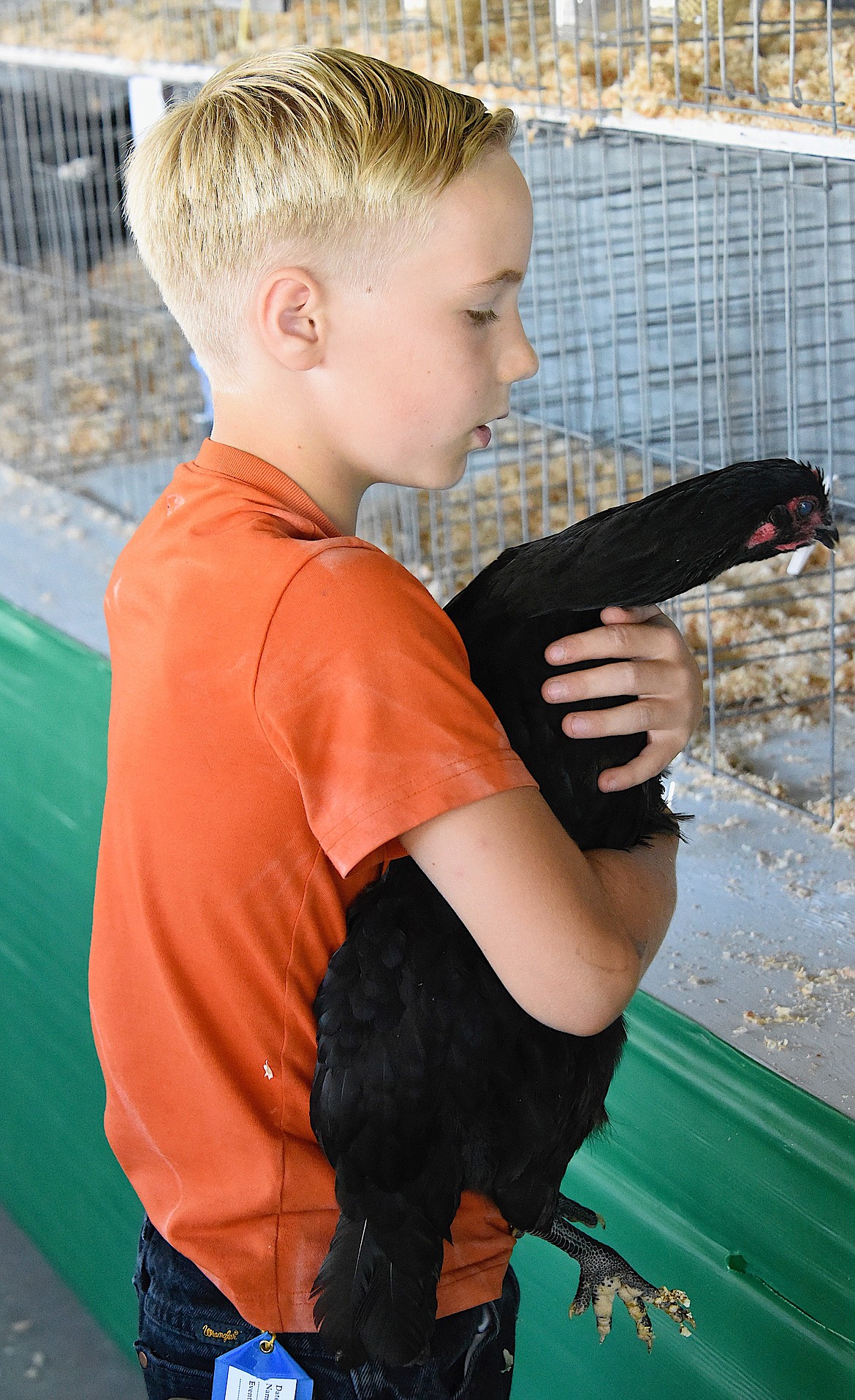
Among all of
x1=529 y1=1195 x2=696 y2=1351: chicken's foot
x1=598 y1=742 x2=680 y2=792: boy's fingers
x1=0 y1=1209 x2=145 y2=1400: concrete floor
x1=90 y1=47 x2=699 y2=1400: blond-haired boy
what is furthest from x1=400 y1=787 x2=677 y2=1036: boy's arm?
x1=0 y1=1209 x2=145 y2=1400: concrete floor

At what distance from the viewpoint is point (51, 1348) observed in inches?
73.4

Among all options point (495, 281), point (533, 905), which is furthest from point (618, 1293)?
point (495, 281)

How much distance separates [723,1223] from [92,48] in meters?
2.07

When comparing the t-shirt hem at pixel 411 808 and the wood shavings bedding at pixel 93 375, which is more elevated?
the t-shirt hem at pixel 411 808

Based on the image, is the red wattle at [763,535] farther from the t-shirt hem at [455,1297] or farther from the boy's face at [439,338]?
the t-shirt hem at [455,1297]

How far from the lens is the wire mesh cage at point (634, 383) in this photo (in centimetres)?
157

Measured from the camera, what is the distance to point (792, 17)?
1074 mm

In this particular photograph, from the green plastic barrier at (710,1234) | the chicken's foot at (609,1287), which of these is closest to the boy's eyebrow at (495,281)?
the green plastic barrier at (710,1234)

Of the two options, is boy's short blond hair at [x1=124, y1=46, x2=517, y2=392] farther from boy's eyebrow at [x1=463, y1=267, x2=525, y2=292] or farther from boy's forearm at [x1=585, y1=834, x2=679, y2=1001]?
boy's forearm at [x1=585, y1=834, x2=679, y2=1001]

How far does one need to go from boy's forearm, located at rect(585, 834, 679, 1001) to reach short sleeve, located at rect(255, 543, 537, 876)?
129mm

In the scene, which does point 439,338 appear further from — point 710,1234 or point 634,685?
point 710,1234

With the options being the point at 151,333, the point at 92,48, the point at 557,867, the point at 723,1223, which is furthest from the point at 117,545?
the point at 557,867

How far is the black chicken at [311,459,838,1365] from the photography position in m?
0.67

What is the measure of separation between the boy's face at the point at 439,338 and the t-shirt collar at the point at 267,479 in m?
0.03
